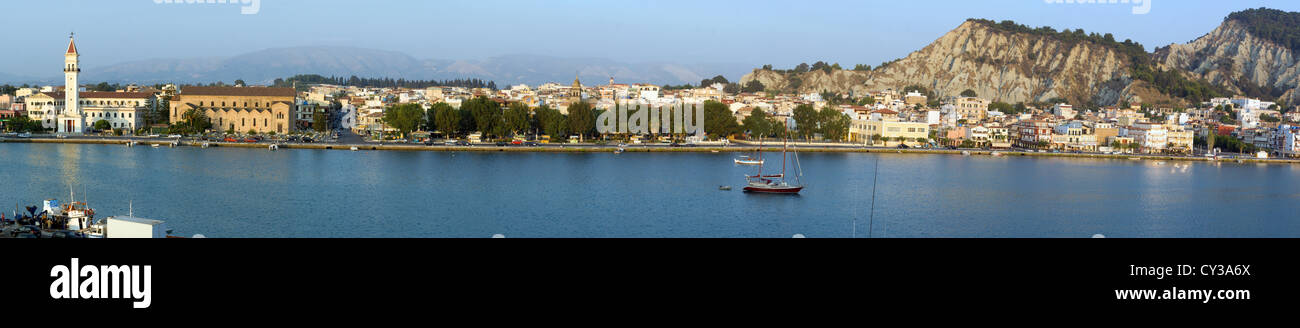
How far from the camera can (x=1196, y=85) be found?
3866cm

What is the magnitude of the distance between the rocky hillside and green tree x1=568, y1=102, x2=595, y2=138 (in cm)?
3302

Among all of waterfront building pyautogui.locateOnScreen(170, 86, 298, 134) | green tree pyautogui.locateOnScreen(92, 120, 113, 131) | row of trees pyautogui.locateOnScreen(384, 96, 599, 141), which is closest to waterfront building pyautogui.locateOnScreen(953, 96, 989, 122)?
row of trees pyautogui.locateOnScreen(384, 96, 599, 141)

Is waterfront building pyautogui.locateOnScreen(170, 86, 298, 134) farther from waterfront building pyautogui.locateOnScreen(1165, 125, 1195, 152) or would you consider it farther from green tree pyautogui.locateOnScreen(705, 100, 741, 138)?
waterfront building pyautogui.locateOnScreen(1165, 125, 1195, 152)

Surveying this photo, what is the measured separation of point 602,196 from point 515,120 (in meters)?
8.62

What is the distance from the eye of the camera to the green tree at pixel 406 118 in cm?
1823

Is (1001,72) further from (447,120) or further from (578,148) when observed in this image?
(447,120)

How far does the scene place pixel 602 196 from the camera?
9805 millimetres

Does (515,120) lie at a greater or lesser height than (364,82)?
lesser

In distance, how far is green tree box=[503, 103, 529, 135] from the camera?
18078 millimetres

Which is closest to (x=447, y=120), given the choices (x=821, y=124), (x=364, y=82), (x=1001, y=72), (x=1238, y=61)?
(x=821, y=124)

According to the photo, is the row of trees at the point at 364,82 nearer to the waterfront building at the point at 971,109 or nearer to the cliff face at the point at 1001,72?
the cliff face at the point at 1001,72
